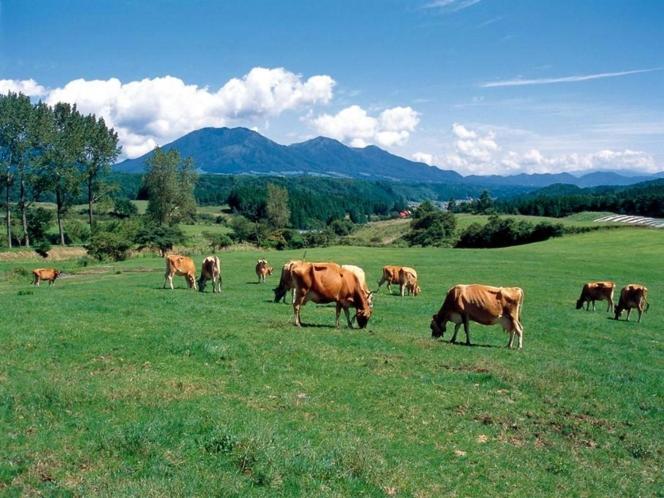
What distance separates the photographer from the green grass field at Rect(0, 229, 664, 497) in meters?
8.76

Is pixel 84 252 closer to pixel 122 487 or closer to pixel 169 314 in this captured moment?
pixel 169 314

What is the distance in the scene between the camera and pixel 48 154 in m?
75.8

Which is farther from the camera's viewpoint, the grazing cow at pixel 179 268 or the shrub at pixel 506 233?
the shrub at pixel 506 233

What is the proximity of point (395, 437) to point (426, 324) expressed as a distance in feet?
48.8

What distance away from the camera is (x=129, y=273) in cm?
5131

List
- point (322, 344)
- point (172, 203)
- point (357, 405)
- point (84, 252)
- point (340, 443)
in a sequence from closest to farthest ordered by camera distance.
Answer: point (340, 443), point (357, 405), point (322, 344), point (84, 252), point (172, 203)

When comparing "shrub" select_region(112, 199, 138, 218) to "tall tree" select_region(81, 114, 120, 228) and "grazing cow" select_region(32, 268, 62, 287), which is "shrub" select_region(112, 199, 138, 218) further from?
"grazing cow" select_region(32, 268, 62, 287)

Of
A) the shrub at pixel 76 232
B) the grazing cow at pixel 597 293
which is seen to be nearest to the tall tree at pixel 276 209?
the shrub at pixel 76 232

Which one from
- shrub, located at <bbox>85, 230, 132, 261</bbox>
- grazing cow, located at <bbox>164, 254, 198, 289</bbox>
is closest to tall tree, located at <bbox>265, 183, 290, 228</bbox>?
shrub, located at <bbox>85, 230, 132, 261</bbox>

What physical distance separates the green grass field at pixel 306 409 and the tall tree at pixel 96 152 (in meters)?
71.3

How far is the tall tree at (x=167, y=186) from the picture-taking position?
98125 millimetres

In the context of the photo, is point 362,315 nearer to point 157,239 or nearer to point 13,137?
point 157,239

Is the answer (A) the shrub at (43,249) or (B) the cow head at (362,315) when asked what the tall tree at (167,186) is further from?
(B) the cow head at (362,315)

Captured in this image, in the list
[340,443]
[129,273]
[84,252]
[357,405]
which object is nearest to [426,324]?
[357,405]
